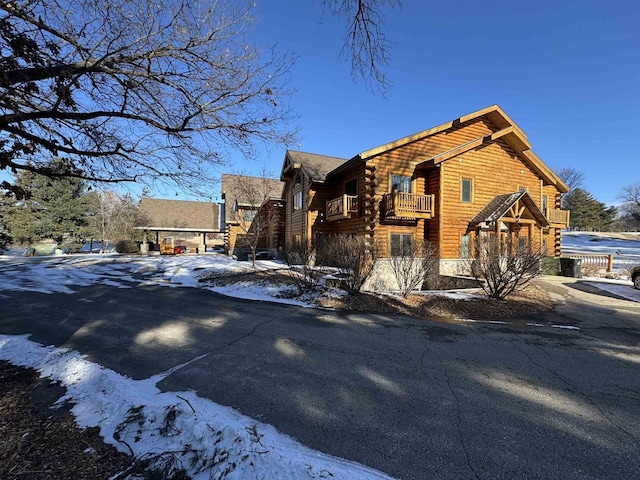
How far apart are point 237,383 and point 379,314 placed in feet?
17.4

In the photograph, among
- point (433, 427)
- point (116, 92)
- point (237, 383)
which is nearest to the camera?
point (433, 427)

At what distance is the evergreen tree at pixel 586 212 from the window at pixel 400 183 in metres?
60.0

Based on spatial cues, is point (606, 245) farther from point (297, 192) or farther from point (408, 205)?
point (297, 192)

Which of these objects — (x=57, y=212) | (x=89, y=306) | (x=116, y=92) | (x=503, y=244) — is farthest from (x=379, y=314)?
(x=57, y=212)

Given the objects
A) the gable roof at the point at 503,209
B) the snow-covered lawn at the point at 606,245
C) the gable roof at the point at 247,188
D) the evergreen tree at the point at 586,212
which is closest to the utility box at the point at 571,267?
the gable roof at the point at 503,209

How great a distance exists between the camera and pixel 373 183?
15.6 m

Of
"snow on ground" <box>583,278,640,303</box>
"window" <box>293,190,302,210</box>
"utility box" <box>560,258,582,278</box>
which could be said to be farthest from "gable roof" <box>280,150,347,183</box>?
"utility box" <box>560,258,582,278</box>

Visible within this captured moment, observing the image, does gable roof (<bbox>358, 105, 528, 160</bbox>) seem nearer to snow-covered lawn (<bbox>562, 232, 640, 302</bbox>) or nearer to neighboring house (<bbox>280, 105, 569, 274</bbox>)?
neighboring house (<bbox>280, 105, 569, 274</bbox>)

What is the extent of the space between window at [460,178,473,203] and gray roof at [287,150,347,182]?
825cm

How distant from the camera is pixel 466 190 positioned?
1666 cm

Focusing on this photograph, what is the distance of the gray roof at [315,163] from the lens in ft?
A: 65.5

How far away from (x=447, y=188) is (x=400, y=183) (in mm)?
2429

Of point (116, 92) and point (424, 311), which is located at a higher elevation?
point (116, 92)

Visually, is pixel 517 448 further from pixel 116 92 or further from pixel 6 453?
pixel 116 92
